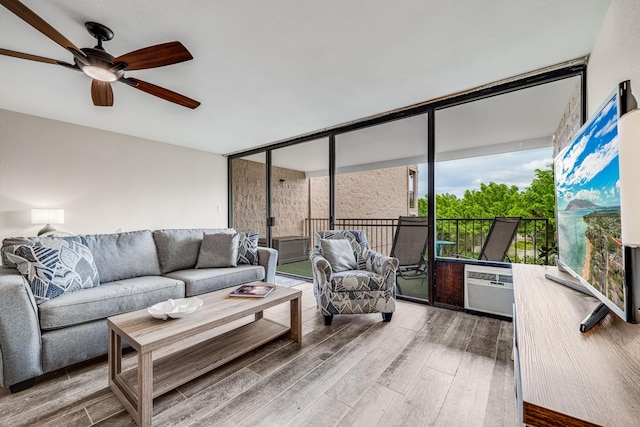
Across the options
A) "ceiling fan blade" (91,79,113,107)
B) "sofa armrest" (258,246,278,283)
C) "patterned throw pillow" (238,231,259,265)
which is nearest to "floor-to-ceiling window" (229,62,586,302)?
"sofa armrest" (258,246,278,283)

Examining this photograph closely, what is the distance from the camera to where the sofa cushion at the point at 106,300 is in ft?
5.80

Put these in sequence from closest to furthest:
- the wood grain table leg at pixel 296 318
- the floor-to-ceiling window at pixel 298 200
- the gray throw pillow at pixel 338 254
A: the wood grain table leg at pixel 296 318, the gray throw pillow at pixel 338 254, the floor-to-ceiling window at pixel 298 200

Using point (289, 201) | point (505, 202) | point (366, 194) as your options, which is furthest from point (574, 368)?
point (366, 194)

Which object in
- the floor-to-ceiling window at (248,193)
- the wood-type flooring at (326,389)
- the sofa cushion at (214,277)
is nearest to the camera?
the wood-type flooring at (326,389)

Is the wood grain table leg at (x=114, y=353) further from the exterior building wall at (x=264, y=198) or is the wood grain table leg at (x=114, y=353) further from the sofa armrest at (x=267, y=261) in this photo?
the exterior building wall at (x=264, y=198)

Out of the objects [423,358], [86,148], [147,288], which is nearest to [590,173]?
[423,358]

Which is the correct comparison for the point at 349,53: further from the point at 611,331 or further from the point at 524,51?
the point at 611,331

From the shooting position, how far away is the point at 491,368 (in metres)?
1.82

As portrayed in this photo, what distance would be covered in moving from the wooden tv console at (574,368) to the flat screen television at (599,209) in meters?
0.10

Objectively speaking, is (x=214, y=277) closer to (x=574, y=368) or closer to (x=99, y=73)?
(x=99, y=73)

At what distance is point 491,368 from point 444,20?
2.28m

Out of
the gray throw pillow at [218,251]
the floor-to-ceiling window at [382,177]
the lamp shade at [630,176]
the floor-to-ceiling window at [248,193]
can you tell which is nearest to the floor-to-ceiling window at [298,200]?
the floor-to-ceiling window at [248,193]

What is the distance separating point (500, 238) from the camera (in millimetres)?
3109

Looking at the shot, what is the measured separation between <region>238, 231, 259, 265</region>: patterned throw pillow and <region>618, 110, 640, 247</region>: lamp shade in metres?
3.05
